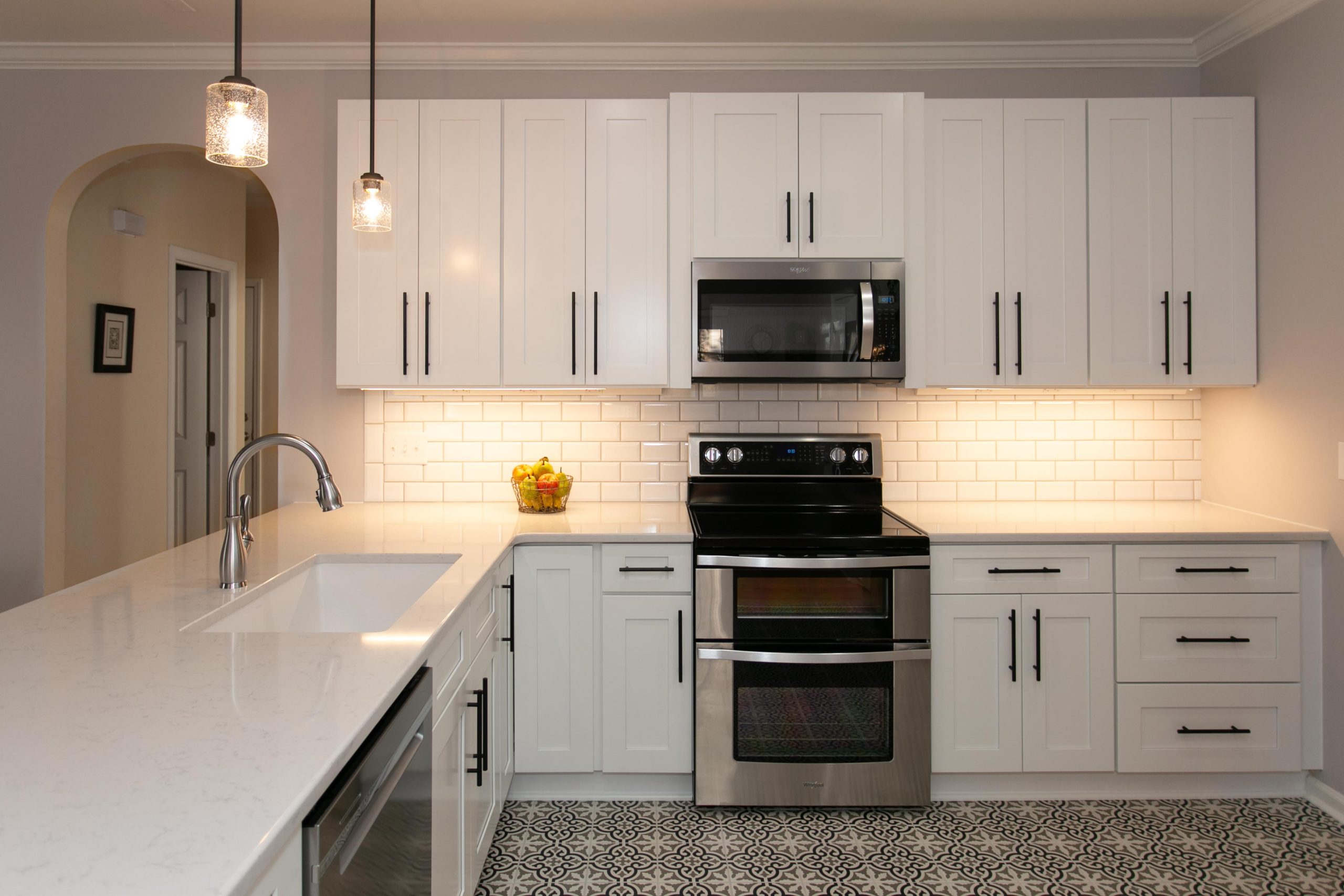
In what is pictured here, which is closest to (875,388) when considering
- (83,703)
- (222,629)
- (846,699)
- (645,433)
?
(645,433)

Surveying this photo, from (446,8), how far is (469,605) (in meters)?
2.06

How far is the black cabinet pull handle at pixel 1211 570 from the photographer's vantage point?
2568 mm

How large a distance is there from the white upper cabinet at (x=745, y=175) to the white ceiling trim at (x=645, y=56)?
0.42m

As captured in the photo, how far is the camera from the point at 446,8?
2770mm

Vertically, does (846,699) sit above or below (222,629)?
below

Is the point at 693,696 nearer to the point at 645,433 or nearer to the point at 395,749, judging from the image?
the point at 645,433

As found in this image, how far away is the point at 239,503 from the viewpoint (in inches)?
71.1

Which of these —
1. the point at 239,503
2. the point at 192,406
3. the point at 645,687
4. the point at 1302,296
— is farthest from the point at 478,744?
the point at 192,406

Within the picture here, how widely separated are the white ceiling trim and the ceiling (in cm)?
3

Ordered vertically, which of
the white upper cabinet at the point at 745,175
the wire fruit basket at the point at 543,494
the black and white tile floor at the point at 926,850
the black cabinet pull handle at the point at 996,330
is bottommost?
the black and white tile floor at the point at 926,850

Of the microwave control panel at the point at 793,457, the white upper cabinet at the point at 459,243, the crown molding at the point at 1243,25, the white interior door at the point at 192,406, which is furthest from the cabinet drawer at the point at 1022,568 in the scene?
the white interior door at the point at 192,406

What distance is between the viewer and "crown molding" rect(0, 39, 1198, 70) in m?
3.02

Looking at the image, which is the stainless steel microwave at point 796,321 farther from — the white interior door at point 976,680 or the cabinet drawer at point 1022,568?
the white interior door at point 976,680

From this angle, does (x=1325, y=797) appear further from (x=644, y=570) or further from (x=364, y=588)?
(x=364, y=588)
